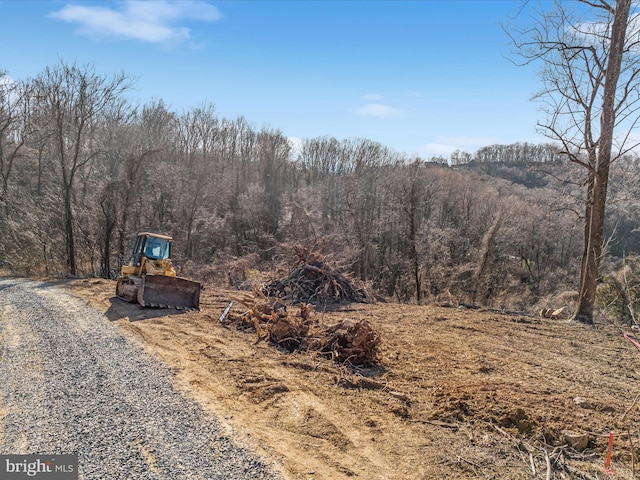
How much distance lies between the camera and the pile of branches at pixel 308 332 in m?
7.57

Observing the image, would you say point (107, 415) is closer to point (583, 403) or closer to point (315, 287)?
point (583, 403)

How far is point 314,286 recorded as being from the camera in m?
13.6

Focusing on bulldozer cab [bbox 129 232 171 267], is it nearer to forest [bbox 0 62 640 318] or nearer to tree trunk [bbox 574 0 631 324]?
forest [bbox 0 62 640 318]

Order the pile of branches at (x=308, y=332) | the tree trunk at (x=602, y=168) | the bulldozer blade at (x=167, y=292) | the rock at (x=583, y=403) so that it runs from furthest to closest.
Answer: the tree trunk at (x=602, y=168) < the bulldozer blade at (x=167, y=292) < the pile of branches at (x=308, y=332) < the rock at (x=583, y=403)

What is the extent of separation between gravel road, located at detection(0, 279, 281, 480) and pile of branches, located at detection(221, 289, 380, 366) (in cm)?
243

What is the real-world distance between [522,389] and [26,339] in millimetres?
8976

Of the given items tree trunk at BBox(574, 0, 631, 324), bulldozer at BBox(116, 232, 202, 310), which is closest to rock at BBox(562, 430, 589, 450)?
tree trunk at BBox(574, 0, 631, 324)

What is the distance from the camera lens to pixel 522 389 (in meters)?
6.07

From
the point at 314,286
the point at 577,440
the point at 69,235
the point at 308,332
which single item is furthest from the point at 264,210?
the point at 577,440

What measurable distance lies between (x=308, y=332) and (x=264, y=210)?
28.1 meters

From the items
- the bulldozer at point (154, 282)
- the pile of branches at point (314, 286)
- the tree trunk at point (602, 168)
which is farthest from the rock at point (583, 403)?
the bulldozer at point (154, 282)

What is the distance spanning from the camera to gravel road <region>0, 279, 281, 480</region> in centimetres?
434

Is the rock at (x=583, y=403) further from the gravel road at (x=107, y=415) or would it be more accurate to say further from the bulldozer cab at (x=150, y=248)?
the bulldozer cab at (x=150, y=248)

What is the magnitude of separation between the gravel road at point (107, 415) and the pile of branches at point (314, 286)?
5.50 m
